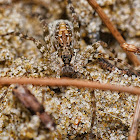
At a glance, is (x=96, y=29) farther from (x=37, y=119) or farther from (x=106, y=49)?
(x=37, y=119)

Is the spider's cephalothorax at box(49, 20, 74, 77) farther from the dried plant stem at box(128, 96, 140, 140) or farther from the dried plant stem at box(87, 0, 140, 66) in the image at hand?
the dried plant stem at box(128, 96, 140, 140)

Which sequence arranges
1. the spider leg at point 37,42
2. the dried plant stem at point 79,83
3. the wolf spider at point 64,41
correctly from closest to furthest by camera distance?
the dried plant stem at point 79,83 → the wolf spider at point 64,41 → the spider leg at point 37,42

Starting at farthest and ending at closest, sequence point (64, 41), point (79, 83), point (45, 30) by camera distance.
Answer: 1. point (45, 30)
2. point (64, 41)
3. point (79, 83)

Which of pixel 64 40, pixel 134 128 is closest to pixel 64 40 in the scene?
Answer: pixel 64 40

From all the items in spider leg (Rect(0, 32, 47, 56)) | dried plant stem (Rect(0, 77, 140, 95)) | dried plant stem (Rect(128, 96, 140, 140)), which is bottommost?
dried plant stem (Rect(128, 96, 140, 140))

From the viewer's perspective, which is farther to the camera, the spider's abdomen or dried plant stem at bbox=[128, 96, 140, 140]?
the spider's abdomen

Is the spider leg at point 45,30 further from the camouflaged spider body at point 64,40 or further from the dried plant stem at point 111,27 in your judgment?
the dried plant stem at point 111,27

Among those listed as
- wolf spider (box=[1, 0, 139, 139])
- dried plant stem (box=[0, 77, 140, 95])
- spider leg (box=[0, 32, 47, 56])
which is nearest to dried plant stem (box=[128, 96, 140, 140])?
dried plant stem (box=[0, 77, 140, 95])

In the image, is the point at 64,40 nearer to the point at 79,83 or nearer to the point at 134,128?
the point at 79,83

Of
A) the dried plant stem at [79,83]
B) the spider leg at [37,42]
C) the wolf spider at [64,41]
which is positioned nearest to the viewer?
the dried plant stem at [79,83]

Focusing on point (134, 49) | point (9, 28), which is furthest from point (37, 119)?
point (9, 28)

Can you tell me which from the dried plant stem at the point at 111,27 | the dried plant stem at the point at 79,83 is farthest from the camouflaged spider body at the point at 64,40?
the dried plant stem at the point at 79,83
